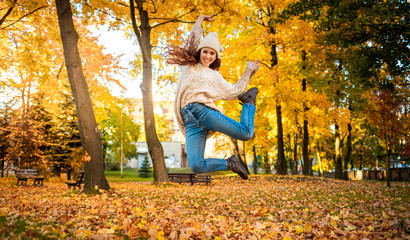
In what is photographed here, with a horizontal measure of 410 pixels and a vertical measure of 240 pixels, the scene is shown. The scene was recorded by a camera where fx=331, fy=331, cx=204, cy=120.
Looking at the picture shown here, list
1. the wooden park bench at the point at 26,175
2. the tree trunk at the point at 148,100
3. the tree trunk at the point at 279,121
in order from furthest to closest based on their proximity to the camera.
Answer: the tree trunk at the point at 279,121
the wooden park bench at the point at 26,175
the tree trunk at the point at 148,100

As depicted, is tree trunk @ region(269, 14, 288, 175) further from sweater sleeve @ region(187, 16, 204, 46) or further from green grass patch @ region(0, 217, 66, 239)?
green grass patch @ region(0, 217, 66, 239)

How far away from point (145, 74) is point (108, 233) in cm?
Answer: 898

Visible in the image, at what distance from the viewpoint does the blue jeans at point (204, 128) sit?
4090 millimetres

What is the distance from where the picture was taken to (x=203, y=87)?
4.28 meters

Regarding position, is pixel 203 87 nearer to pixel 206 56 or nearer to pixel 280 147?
pixel 206 56

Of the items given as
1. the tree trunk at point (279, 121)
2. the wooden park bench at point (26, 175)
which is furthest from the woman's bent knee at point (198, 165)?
the tree trunk at point (279, 121)

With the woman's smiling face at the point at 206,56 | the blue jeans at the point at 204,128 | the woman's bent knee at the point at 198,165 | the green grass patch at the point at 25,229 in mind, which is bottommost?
the green grass patch at the point at 25,229

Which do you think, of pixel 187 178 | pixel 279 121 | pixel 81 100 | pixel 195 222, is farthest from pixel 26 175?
pixel 279 121

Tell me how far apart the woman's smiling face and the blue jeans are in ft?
2.05

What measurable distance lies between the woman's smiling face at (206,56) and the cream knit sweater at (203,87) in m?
0.06

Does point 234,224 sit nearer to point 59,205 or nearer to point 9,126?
point 59,205

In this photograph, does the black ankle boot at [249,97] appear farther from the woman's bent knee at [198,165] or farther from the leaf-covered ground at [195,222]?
the leaf-covered ground at [195,222]

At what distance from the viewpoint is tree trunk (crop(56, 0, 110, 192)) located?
9.73 m

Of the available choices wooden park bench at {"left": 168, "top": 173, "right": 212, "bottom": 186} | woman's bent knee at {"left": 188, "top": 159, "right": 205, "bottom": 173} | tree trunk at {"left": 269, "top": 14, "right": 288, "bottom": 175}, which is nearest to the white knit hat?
woman's bent knee at {"left": 188, "top": 159, "right": 205, "bottom": 173}
